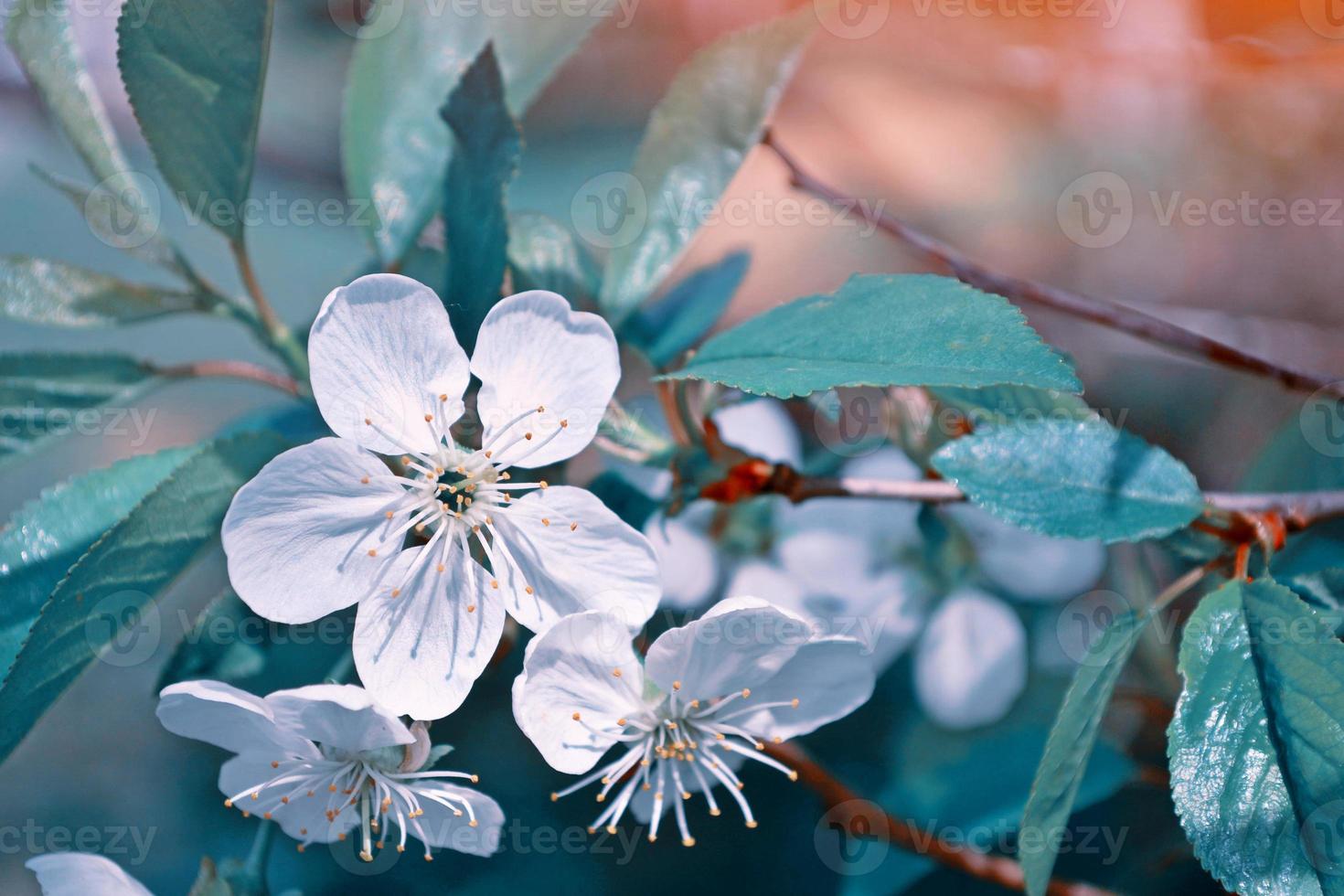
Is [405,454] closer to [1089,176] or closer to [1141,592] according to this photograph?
[1141,592]

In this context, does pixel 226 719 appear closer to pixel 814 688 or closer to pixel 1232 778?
pixel 814 688

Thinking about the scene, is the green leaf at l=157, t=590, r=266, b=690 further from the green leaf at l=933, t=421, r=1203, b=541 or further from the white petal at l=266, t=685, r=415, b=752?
the green leaf at l=933, t=421, r=1203, b=541

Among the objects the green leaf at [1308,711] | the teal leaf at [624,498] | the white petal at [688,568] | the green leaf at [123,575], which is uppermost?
the green leaf at [1308,711]

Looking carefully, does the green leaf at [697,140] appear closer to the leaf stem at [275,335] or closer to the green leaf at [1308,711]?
the leaf stem at [275,335]

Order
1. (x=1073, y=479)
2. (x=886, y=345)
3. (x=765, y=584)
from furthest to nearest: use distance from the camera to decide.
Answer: (x=765, y=584)
(x=1073, y=479)
(x=886, y=345)

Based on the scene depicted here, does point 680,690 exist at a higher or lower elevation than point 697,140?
lower

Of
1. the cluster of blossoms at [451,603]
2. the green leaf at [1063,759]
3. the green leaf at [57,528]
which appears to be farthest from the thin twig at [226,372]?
the green leaf at [1063,759]

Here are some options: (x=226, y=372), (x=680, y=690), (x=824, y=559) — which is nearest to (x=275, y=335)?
(x=226, y=372)
